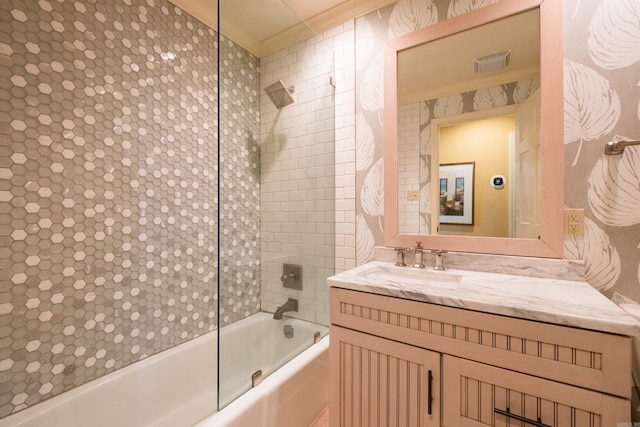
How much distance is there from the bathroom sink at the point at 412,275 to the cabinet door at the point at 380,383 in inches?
12.3

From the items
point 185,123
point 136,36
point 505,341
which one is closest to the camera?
point 505,341

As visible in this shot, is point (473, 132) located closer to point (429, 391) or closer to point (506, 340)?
point (506, 340)

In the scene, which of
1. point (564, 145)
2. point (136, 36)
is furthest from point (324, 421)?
point (136, 36)

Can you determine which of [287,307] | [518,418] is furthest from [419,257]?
[287,307]

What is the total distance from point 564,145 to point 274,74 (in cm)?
164

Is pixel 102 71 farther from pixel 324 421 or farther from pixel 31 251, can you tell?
pixel 324 421

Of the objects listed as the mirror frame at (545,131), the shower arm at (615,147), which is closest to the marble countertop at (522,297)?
the mirror frame at (545,131)

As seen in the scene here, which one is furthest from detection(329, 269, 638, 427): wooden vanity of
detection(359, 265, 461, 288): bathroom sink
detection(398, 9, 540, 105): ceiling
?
detection(398, 9, 540, 105): ceiling

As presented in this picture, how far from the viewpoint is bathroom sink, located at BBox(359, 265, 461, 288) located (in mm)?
1275

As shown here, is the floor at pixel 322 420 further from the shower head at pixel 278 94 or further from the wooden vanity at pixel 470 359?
the shower head at pixel 278 94

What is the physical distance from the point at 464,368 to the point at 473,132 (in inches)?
42.7

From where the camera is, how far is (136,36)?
1418 millimetres

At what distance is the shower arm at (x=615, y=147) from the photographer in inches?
41.0

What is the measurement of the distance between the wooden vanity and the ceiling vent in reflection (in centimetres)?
101
